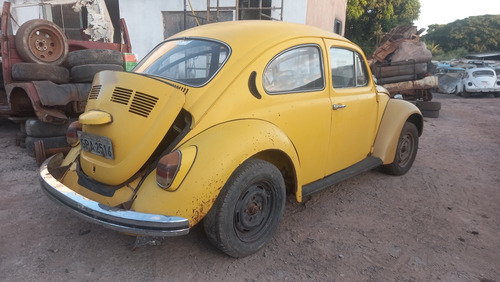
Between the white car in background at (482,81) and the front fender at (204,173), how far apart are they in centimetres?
1694

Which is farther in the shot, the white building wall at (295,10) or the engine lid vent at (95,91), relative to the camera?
the white building wall at (295,10)

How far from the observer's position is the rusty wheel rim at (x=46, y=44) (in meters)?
5.36

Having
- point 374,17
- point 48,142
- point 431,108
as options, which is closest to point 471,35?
point 374,17

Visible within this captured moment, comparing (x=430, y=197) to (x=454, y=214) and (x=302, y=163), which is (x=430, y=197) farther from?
(x=302, y=163)

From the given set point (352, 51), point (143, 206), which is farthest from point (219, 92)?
point (352, 51)

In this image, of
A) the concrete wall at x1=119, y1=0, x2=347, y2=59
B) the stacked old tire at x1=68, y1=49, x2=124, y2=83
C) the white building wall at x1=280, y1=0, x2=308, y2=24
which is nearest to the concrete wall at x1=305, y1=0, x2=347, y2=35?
the concrete wall at x1=119, y1=0, x2=347, y2=59

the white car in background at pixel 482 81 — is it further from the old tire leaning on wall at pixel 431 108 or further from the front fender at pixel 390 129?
the front fender at pixel 390 129

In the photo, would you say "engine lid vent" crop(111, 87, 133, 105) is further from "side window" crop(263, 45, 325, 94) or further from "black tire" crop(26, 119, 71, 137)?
"black tire" crop(26, 119, 71, 137)

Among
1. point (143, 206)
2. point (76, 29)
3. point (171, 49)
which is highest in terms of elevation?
point (76, 29)

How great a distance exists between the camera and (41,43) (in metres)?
5.46

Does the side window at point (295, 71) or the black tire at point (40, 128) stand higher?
the side window at point (295, 71)

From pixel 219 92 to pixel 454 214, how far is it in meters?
2.74

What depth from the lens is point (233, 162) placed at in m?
2.31

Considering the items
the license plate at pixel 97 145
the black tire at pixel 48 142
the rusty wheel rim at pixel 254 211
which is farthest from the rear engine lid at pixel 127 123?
the black tire at pixel 48 142
